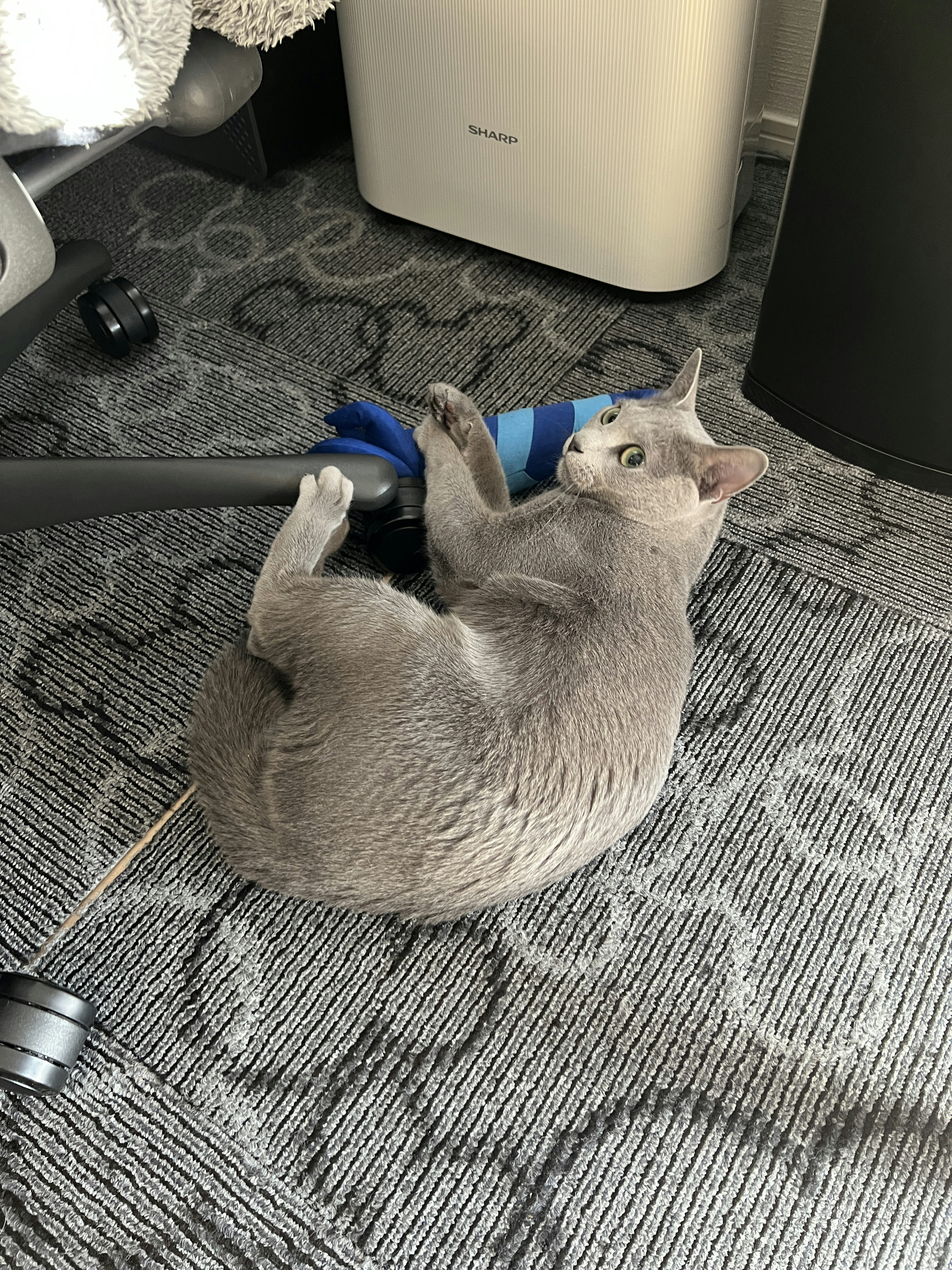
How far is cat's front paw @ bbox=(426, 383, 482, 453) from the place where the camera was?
110cm

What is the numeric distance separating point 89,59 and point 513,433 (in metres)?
0.66

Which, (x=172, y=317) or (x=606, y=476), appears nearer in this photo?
(x=606, y=476)

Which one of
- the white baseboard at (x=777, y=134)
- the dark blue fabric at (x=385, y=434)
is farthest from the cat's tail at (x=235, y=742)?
the white baseboard at (x=777, y=134)

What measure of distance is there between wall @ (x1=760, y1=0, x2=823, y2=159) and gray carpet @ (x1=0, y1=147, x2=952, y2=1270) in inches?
23.3

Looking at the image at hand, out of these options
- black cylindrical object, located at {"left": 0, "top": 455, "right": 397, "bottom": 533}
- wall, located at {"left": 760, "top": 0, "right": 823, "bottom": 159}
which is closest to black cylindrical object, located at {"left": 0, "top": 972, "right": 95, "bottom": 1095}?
black cylindrical object, located at {"left": 0, "top": 455, "right": 397, "bottom": 533}

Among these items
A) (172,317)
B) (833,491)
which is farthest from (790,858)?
(172,317)

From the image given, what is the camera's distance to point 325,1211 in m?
0.79

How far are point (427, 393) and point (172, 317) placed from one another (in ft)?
1.48

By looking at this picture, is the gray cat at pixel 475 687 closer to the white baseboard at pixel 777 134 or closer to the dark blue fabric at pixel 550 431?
the dark blue fabric at pixel 550 431

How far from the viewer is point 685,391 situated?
1.04 metres

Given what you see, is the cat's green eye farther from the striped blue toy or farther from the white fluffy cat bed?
the white fluffy cat bed

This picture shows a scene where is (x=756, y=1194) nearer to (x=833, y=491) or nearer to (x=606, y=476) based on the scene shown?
(x=606, y=476)

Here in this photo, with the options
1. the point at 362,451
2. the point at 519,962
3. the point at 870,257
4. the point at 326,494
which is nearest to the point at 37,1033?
the point at 519,962

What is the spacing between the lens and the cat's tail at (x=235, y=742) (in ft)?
2.70
